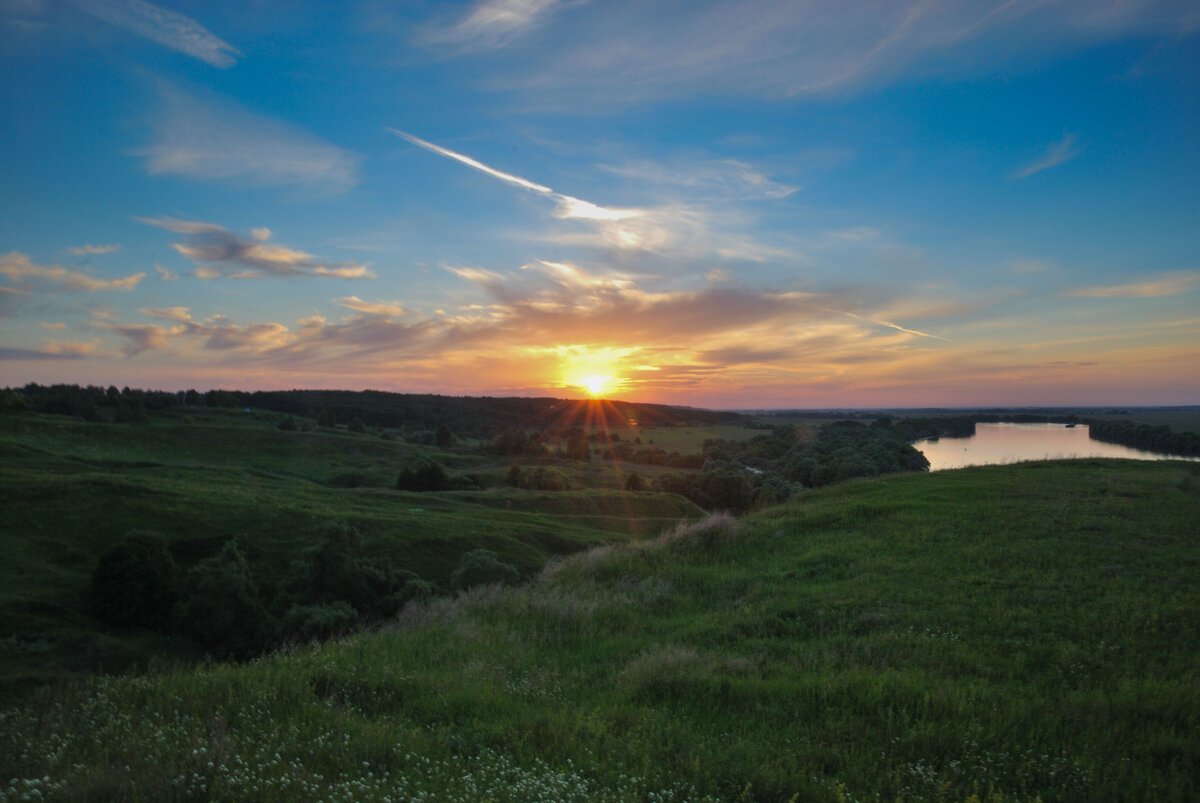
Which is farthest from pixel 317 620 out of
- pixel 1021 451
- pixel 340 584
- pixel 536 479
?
pixel 1021 451

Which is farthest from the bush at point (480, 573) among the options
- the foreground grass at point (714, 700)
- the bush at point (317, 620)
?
the foreground grass at point (714, 700)

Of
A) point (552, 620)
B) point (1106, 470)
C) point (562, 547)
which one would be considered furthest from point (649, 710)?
point (562, 547)

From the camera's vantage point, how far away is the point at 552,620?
9.95 meters

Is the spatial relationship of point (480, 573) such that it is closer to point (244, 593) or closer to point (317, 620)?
point (317, 620)

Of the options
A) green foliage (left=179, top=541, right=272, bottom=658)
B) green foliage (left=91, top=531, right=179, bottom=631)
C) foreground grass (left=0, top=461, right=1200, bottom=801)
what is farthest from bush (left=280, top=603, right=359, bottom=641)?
foreground grass (left=0, top=461, right=1200, bottom=801)

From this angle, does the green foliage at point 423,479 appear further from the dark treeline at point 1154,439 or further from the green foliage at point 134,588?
the dark treeline at point 1154,439

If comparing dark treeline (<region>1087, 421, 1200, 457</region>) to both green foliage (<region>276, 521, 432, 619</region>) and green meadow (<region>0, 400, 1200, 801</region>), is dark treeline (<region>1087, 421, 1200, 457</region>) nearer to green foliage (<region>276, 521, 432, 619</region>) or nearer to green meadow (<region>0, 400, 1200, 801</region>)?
green meadow (<region>0, 400, 1200, 801</region>)

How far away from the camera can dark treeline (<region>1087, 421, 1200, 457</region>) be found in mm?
55747

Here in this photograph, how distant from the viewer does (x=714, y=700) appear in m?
6.45

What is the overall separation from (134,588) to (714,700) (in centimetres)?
2898

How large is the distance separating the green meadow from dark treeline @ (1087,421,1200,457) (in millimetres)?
51986

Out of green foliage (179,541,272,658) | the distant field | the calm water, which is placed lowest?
green foliage (179,541,272,658)

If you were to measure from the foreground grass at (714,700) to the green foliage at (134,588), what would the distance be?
72.0 ft

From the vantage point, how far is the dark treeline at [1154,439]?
2195 inches
